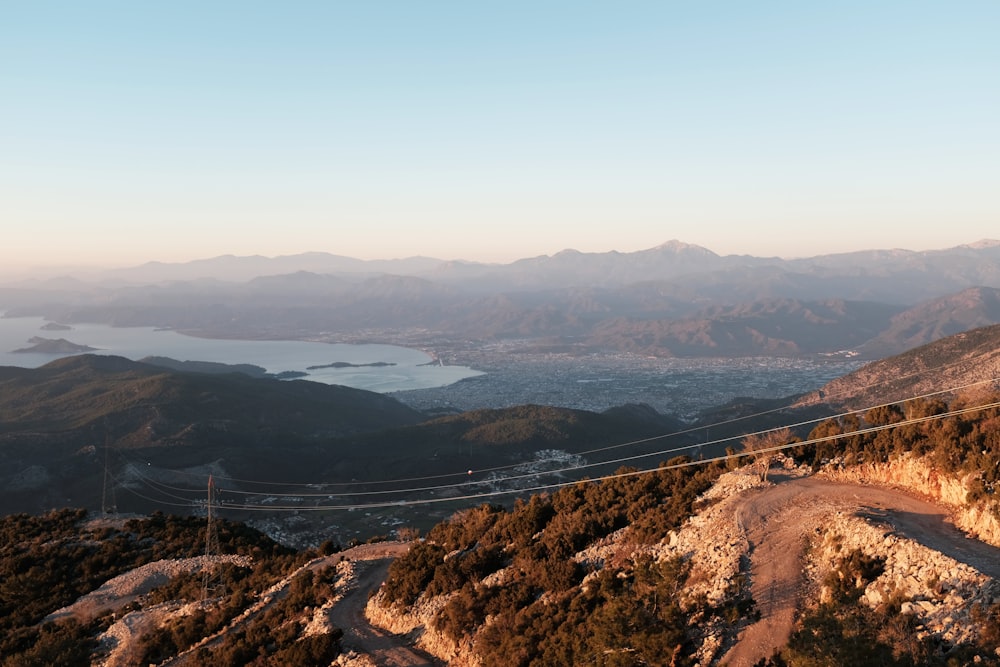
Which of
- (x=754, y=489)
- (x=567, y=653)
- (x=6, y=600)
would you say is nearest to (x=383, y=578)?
(x=567, y=653)

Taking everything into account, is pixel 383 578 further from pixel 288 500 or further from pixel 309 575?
pixel 288 500

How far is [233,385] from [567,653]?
6756 inches

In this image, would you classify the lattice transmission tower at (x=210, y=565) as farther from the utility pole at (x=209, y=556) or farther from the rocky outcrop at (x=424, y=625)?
the rocky outcrop at (x=424, y=625)

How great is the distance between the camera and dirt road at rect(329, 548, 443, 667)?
67.9 feet

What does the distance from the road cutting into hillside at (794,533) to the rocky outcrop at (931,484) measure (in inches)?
14.8

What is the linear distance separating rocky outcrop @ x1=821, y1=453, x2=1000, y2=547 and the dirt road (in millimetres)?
16367

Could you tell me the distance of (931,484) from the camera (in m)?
22.0

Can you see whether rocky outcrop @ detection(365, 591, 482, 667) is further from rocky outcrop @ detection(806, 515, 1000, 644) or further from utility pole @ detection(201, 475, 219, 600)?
utility pole @ detection(201, 475, 219, 600)

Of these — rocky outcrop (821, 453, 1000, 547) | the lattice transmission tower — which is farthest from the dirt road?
rocky outcrop (821, 453, 1000, 547)

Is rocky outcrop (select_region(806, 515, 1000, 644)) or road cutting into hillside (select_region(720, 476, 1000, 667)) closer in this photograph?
rocky outcrop (select_region(806, 515, 1000, 644))

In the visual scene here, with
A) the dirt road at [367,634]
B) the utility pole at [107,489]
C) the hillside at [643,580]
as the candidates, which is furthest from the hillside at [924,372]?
the utility pole at [107,489]

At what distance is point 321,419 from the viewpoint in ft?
556

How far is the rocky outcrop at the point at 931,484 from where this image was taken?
18484mm

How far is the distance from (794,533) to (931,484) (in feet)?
19.9
